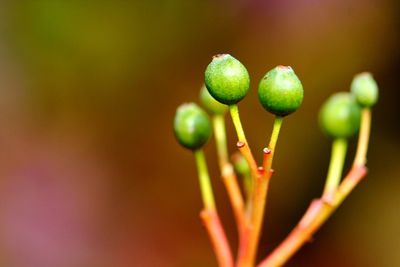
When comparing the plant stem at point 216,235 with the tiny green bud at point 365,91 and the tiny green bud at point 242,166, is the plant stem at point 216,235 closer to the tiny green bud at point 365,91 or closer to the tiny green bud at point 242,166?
the tiny green bud at point 242,166

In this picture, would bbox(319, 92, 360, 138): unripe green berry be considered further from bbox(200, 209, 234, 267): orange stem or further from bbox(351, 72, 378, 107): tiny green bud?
bbox(200, 209, 234, 267): orange stem

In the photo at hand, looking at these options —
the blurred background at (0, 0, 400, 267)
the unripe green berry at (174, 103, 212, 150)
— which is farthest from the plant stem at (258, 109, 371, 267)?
the blurred background at (0, 0, 400, 267)

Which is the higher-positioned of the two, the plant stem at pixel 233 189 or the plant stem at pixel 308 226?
the plant stem at pixel 233 189

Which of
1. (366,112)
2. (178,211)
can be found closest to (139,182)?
(178,211)

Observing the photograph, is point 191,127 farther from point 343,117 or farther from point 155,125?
point 155,125

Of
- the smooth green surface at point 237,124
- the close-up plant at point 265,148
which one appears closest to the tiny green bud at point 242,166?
the close-up plant at point 265,148

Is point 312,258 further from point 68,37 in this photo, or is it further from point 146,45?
point 68,37

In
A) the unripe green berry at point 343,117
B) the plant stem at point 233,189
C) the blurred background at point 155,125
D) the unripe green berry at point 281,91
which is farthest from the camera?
the blurred background at point 155,125
